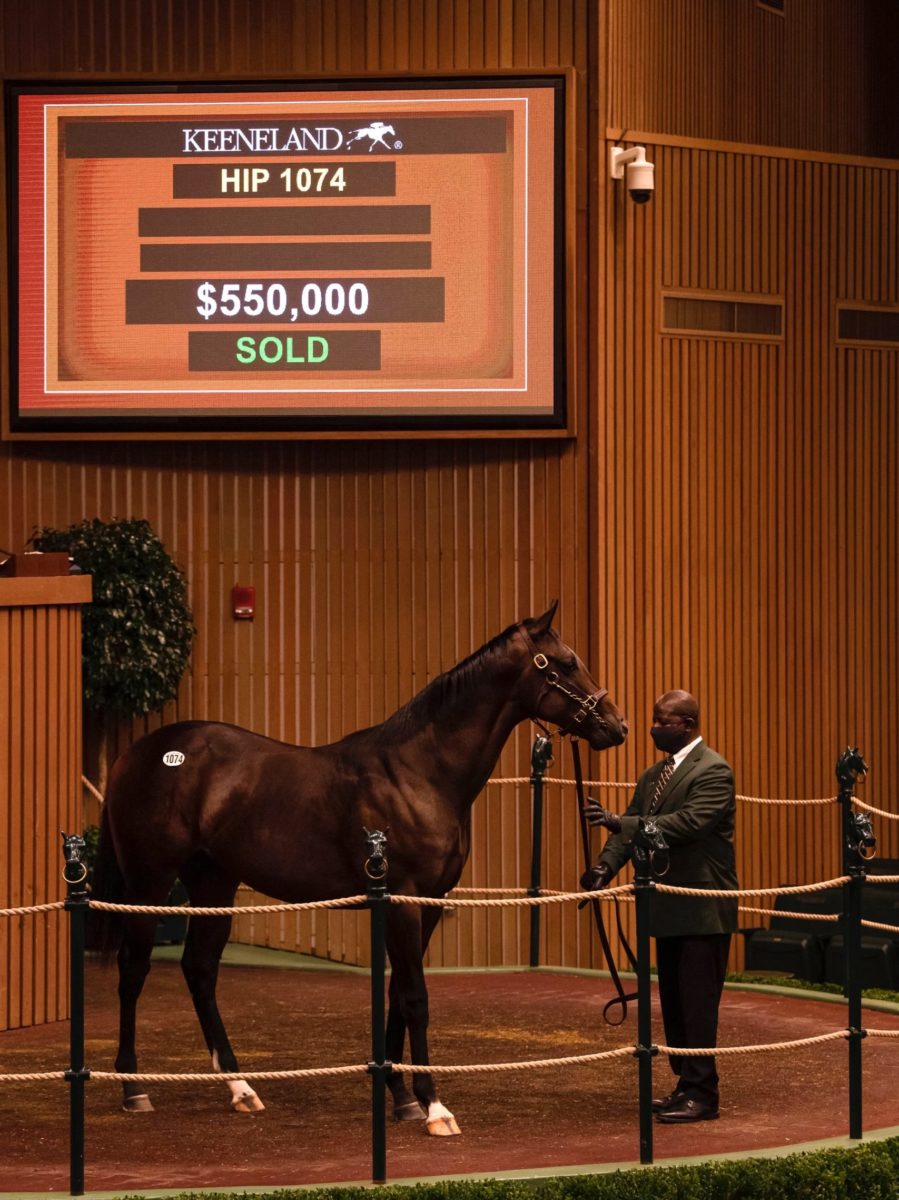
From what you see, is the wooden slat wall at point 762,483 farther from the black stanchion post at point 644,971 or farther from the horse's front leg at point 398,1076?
the black stanchion post at point 644,971

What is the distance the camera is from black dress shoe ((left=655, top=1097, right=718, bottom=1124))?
26.1 feet

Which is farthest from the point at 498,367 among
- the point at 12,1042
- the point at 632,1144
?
the point at 632,1144

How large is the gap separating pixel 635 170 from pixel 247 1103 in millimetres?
6216

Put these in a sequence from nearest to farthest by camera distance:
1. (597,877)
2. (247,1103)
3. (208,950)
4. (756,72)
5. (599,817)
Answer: (599,817), (597,877), (247,1103), (208,950), (756,72)

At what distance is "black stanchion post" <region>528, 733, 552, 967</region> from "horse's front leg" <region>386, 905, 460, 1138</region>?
8.47 ft

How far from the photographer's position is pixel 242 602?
1264 cm

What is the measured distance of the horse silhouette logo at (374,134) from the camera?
12.2 meters

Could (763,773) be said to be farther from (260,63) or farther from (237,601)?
(260,63)

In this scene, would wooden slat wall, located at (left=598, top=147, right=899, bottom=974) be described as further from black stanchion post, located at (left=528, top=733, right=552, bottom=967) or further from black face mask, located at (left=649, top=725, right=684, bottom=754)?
black face mask, located at (left=649, top=725, right=684, bottom=754)

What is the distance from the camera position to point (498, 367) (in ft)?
40.3

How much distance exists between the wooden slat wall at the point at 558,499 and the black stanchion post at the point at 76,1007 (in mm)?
5520

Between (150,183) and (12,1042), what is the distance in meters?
5.21

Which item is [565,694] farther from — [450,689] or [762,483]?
[762,483]

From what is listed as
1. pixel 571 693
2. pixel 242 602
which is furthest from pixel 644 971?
pixel 242 602
